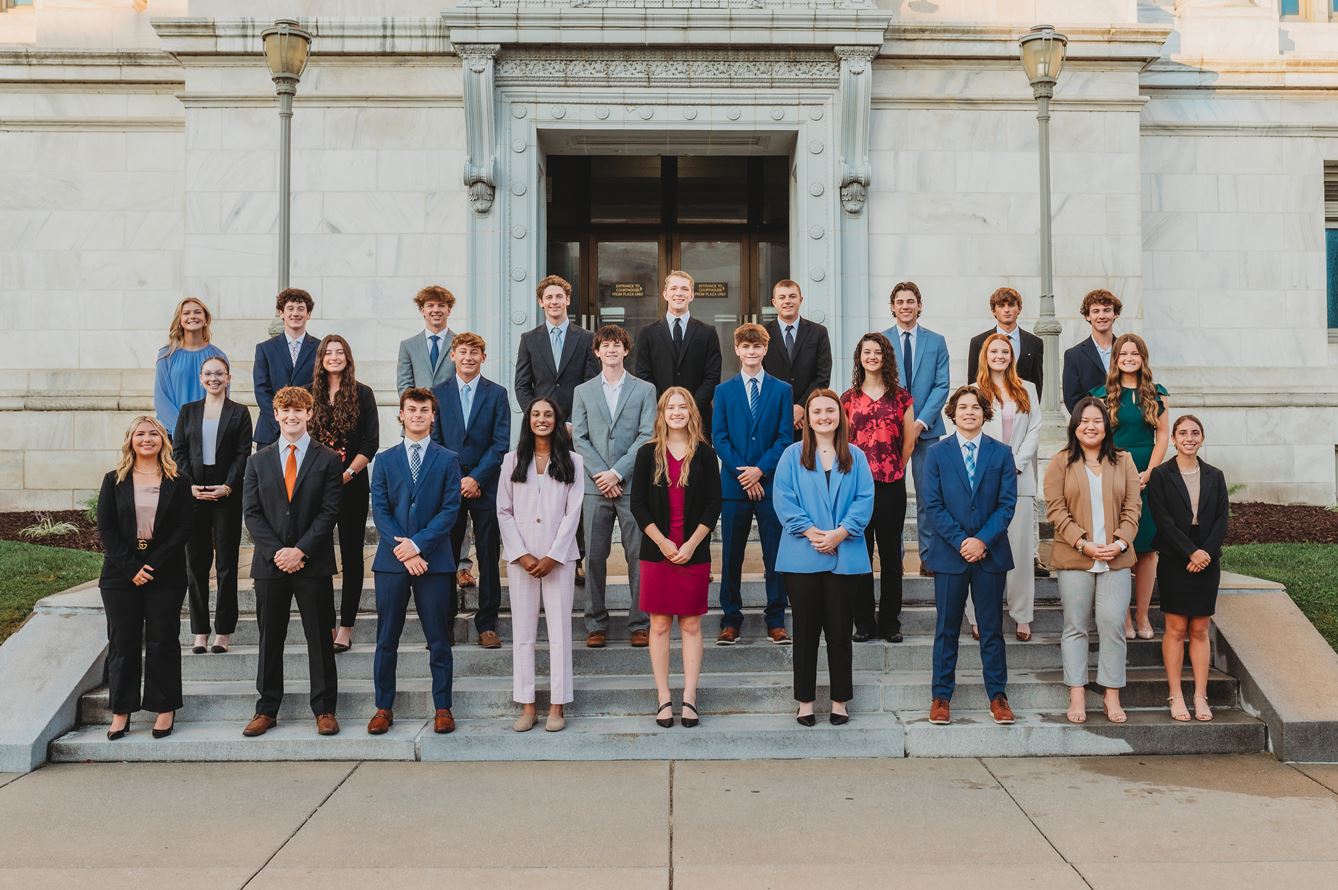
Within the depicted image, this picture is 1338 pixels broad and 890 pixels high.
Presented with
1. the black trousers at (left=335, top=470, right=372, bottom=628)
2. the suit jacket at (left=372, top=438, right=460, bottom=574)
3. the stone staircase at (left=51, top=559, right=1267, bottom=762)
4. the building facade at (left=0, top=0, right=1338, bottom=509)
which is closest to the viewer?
the stone staircase at (left=51, top=559, right=1267, bottom=762)

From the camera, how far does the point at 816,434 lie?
7.02 m

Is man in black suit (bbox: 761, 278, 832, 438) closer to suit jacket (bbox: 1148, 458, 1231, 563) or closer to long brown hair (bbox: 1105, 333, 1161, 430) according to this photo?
long brown hair (bbox: 1105, 333, 1161, 430)

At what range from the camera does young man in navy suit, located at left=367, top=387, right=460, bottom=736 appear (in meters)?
6.80

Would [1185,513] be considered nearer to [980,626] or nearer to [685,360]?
[980,626]

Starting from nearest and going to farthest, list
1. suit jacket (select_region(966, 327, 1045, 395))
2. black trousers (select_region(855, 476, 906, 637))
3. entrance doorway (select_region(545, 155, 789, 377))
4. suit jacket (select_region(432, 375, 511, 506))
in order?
black trousers (select_region(855, 476, 906, 637)) < suit jacket (select_region(432, 375, 511, 506)) < suit jacket (select_region(966, 327, 1045, 395)) < entrance doorway (select_region(545, 155, 789, 377))

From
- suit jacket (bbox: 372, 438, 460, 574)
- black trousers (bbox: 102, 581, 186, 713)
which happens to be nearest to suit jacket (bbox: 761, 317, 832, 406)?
suit jacket (bbox: 372, 438, 460, 574)

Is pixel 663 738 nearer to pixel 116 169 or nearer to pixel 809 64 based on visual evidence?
pixel 809 64

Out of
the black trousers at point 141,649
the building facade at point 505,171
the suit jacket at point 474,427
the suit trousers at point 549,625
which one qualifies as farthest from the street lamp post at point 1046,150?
the black trousers at point 141,649

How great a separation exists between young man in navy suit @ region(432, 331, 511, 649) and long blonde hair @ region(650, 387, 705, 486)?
4.19ft

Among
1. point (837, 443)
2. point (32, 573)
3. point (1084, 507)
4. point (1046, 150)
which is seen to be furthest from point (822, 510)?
point (32, 573)

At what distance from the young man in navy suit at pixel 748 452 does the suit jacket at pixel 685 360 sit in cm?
49

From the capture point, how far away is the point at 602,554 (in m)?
7.68

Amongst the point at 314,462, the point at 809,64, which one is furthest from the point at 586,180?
the point at 314,462

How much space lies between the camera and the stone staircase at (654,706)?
21.9ft
